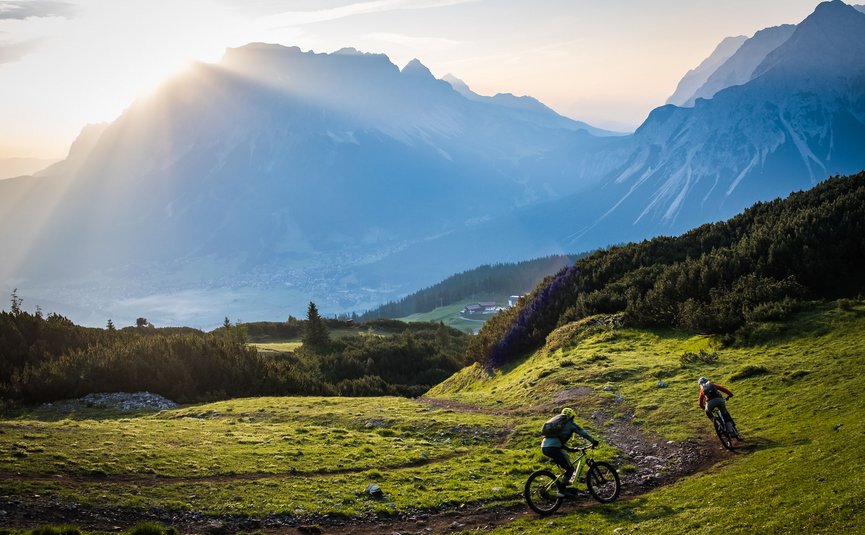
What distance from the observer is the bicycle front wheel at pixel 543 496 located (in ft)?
54.9

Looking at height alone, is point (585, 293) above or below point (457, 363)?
above

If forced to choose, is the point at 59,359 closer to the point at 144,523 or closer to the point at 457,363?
the point at 144,523

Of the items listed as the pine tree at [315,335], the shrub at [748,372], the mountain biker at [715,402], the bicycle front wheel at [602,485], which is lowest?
the bicycle front wheel at [602,485]

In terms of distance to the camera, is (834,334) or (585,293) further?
(585,293)

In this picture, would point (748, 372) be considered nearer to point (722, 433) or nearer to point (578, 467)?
point (722, 433)

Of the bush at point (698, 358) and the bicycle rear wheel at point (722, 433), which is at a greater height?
the bush at point (698, 358)

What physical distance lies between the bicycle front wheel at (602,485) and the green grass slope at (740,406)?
0.59 meters

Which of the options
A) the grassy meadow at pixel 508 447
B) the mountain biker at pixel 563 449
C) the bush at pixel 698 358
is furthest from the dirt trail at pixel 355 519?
the bush at pixel 698 358

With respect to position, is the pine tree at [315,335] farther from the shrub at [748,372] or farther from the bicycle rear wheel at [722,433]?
the bicycle rear wheel at [722,433]

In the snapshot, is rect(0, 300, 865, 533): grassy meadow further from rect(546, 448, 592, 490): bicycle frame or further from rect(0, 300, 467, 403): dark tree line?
rect(0, 300, 467, 403): dark tree line

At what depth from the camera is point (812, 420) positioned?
1980 centimetres

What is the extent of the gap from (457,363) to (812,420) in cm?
5297

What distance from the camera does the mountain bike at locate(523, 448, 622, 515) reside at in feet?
55.1

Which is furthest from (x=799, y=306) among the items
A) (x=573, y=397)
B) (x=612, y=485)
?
(x=612, y=485)
